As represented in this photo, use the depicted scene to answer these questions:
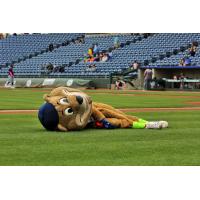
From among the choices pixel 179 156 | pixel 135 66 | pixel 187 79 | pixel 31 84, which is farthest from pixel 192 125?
pixel 31 84

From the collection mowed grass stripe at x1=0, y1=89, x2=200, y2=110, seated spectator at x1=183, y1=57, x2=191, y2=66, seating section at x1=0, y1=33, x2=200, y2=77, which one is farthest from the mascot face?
seated spectator at x1=183, y1=57, x2=191, y2=66

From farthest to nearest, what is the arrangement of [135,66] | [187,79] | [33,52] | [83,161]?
[33,52] < [135,66] < [187,79] < [83,161]

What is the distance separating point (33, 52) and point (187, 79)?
13.6m

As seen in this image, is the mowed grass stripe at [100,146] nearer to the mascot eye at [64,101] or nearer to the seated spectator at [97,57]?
the mascot eye at [64,101]

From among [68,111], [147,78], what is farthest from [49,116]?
[147,78]

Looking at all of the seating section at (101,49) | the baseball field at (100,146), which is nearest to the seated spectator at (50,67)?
the seating section at (101,49)

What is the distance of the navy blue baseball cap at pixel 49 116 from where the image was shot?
944 centimetres

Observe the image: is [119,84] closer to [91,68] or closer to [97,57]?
[91,68]

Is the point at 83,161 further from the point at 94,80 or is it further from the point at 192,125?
the point at 94,80

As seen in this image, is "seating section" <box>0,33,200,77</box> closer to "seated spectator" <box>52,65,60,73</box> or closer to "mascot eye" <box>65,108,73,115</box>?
"seated spectator" <box>52,65,60,73</box>

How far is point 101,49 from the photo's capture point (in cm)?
3706

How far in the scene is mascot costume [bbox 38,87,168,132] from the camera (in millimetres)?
9469

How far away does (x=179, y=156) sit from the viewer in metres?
6.99

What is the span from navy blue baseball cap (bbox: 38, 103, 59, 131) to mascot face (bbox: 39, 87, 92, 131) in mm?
46
